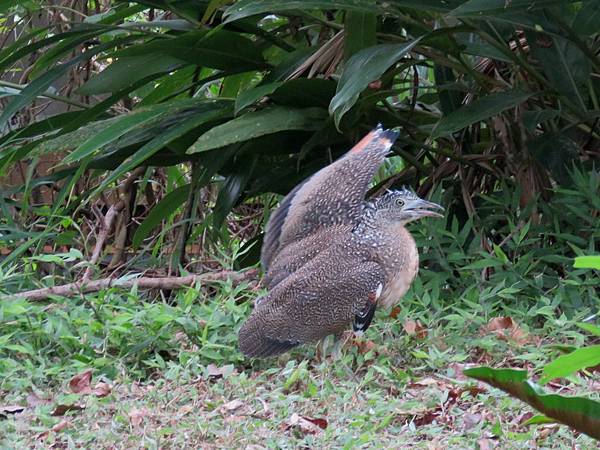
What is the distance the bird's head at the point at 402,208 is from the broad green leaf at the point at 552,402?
8.78 ft

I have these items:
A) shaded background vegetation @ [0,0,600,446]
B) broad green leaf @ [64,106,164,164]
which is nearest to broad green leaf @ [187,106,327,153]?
shaded background vegetation @ [0,0,600,446]

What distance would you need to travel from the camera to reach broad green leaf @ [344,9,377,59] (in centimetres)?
447

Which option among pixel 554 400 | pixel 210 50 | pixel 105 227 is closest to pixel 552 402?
pixel 554 400

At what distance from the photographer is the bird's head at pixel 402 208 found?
385cm

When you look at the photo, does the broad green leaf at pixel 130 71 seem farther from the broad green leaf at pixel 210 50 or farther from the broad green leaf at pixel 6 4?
the broad green leaf at pixel 6 4

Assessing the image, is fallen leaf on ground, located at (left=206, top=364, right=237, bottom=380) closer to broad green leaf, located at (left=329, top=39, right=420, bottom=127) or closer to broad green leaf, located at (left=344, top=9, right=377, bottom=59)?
broad green leaf, located at (left=329, top=39, right=420, bottom=127)

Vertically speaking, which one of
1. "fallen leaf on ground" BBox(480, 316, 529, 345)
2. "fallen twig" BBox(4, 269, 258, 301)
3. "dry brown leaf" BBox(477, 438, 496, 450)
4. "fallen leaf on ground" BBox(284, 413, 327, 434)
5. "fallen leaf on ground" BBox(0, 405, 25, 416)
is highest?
"dry brown leaf" BBox(477, 438, 496, 450)

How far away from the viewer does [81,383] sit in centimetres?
348

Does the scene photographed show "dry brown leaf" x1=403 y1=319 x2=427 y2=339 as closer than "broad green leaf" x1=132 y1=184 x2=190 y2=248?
Yes


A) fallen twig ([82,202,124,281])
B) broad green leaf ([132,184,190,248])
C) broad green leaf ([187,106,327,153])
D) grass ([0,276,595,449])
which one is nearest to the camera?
grass ([0,276,595,449])

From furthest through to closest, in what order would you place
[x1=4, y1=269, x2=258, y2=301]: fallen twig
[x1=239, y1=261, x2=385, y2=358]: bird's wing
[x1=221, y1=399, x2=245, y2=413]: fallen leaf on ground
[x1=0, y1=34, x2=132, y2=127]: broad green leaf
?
[x1=0, y1=34, x2=132, y2=127]: broad green leaf, [x1=4, y1=269, x2=258, y2=301]: fallen twig, [x1=239, y1=261, x2=385, y2=358]: bird's wing, [x1=221, y1=399, x2=245, y2=413]: fallen leaf on ground

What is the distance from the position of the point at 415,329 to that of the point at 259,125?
3.84 ft

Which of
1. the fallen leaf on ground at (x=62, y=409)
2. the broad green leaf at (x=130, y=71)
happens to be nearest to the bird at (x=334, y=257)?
the fallen leaf on ground at (x=62, y=409)

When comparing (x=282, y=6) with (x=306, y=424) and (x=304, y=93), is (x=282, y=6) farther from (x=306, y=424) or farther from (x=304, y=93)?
(x=306, y=424)
